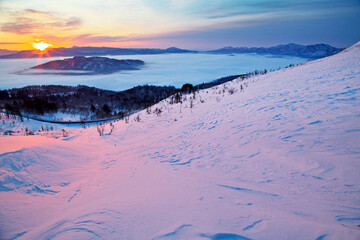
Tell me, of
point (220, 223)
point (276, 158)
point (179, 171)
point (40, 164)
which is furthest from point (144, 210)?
point (40, 164)

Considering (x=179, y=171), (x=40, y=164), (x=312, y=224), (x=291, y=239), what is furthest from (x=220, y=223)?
(x=40, y=164)

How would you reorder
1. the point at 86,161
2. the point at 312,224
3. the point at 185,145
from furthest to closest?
1. the point at 185,145
2. the point at 86,161
3. the point at 312,224

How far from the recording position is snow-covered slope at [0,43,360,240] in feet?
8.00

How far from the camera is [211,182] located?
12.1 ft

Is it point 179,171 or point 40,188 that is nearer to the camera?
point 40,188

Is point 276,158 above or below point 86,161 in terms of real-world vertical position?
above

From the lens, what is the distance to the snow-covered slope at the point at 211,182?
244 centimetres

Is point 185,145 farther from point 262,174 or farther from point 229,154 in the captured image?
point 262,174

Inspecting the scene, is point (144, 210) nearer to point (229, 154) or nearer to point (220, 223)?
point (220, 223)

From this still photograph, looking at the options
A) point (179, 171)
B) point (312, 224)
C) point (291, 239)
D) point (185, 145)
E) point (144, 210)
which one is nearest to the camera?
point (291, 239)

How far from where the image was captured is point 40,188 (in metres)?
3.89

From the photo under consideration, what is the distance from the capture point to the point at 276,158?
13.2ft

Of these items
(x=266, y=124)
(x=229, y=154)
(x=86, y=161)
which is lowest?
(x=86, y=161)

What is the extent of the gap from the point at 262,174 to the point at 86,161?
16.9 feet
